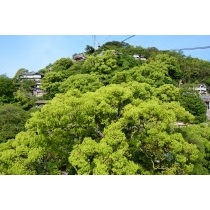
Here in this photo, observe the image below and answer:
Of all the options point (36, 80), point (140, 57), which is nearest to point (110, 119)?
point (36, 80)

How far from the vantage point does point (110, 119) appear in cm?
493

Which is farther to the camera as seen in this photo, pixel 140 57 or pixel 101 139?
pixel 140 57

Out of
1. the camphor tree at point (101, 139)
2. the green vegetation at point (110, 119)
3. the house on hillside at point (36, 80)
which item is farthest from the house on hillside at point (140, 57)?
the house on hillside at point (36, 80)

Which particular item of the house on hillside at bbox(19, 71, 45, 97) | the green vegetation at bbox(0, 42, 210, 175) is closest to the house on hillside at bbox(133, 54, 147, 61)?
the green vegetation at bbox(0, 42, 210, 175)

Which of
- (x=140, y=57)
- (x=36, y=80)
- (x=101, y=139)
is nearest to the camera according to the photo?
(x=101, y=139)

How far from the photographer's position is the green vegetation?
15.1 feet

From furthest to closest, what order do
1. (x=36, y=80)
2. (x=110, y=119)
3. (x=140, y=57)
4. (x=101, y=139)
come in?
(x=140, y=57), (x=36, y=80), (x=110, y=119), (x=101, y=139)

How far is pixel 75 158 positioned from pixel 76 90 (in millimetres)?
1179

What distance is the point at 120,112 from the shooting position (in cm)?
498

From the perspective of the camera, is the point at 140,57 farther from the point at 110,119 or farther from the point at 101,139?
the point at 101,139
